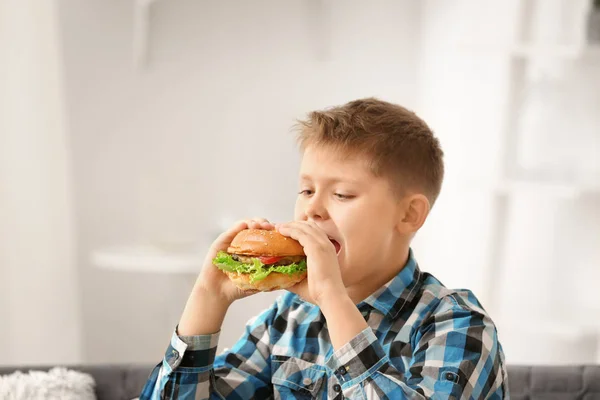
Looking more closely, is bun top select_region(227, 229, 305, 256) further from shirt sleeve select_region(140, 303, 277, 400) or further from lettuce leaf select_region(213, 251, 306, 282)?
shirt sleeve select_region(140, 303, 277, 400)

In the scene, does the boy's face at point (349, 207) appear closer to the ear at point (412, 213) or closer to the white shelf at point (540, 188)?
the ear at point (412, 213)

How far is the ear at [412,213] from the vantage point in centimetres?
166

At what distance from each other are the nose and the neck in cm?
18

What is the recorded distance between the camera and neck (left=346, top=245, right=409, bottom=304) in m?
1.66

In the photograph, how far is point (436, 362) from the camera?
1.44 meters

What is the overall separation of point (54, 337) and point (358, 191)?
230 cm

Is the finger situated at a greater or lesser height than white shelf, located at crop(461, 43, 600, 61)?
lesser

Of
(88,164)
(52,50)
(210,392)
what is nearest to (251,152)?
(88,164)

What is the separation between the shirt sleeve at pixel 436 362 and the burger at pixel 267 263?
7.2 inches

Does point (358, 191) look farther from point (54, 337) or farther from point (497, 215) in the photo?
point (54, 337)

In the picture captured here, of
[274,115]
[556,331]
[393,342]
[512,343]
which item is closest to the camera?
[393,342]

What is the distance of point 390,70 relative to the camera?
376 cm

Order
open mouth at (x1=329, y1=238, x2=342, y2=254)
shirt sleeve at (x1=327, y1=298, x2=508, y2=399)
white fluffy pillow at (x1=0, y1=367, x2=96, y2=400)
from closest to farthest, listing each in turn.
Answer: shirt sleeve at (x1=327, y1=298, x2=508, y2=399)
open mouth at (x1=329, y1=238, x2=342, y2=254)
white fluffy pillow at (x1=0, y1=367, x2=96, y2=400)

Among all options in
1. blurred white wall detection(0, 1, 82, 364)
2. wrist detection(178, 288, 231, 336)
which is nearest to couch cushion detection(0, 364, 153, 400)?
wrist detection(178, 288, 231, 336)
